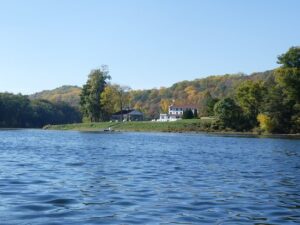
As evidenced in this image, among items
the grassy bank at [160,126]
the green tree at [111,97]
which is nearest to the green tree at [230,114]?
the grassy bank at [160,126]

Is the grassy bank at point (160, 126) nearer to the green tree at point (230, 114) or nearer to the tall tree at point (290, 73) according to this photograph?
the green tree at point (230, 114)

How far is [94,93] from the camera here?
15850cm

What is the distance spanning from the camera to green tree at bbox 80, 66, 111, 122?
159m

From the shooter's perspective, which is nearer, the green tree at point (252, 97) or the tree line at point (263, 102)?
the tree line at point (263, 102)

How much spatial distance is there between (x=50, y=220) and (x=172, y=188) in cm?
823

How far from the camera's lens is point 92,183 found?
76.7 feet

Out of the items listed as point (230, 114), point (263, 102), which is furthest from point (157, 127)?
point (263, 102)

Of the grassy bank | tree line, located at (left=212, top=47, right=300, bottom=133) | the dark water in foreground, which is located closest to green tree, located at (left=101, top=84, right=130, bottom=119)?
the grassy bank

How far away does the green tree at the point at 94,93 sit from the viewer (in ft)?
522

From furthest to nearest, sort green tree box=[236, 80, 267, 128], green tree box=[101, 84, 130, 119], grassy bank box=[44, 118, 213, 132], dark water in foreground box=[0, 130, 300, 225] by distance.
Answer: green tree box=[101, 84, 130, 119] < grassy bank box=[44, 118, 213, 132] < green tree box=[236, 80, 267, 128] < dark water in foreground box=[0, 130, 300, 225]

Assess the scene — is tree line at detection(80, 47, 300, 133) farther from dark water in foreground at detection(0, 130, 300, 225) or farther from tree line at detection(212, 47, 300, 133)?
dark water in foreground at detection(0, 130, 300, 225)

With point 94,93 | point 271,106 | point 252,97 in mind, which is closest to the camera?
point 271,106

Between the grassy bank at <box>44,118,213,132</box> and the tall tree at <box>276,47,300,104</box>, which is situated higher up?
the tall tree at <box>276,47,300,104</box>

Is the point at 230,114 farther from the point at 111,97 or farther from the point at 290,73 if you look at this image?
the point at 111,97
